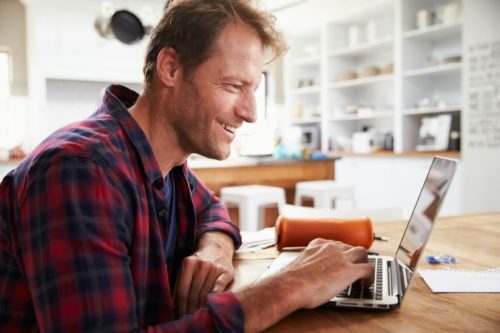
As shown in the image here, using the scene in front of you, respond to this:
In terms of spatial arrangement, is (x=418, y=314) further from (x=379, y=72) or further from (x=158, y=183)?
(x=379, y=72)

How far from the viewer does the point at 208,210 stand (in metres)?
1.47

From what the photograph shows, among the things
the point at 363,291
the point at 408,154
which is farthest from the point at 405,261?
the point at 408,154

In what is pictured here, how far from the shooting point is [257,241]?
152 cm

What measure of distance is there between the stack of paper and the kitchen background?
2.50 meters

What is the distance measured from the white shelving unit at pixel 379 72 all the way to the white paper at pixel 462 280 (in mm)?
3949

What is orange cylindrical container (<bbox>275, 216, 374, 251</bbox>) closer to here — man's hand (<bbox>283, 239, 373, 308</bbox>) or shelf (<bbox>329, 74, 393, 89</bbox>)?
man's hand (<bbox>283, 239, 373, 308</bbox>)

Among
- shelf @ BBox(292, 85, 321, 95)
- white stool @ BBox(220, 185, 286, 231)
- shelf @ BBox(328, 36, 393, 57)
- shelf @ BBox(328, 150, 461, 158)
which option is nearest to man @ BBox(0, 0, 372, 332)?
white stool @ BBox(220, 185, 286, 231)

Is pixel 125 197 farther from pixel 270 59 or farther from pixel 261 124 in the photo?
pixel 261 124

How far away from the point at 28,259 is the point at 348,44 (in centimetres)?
640

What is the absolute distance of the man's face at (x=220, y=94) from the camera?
1.02 meters

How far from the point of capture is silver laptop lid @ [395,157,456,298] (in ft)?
3.15

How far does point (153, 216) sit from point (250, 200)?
2510 mm

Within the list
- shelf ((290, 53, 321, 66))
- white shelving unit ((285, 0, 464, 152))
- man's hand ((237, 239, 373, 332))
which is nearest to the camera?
man's hand ((237, 239, 373, 332))

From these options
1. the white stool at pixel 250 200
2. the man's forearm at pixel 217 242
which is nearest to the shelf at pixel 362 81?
the white stool at pixel 250 200
